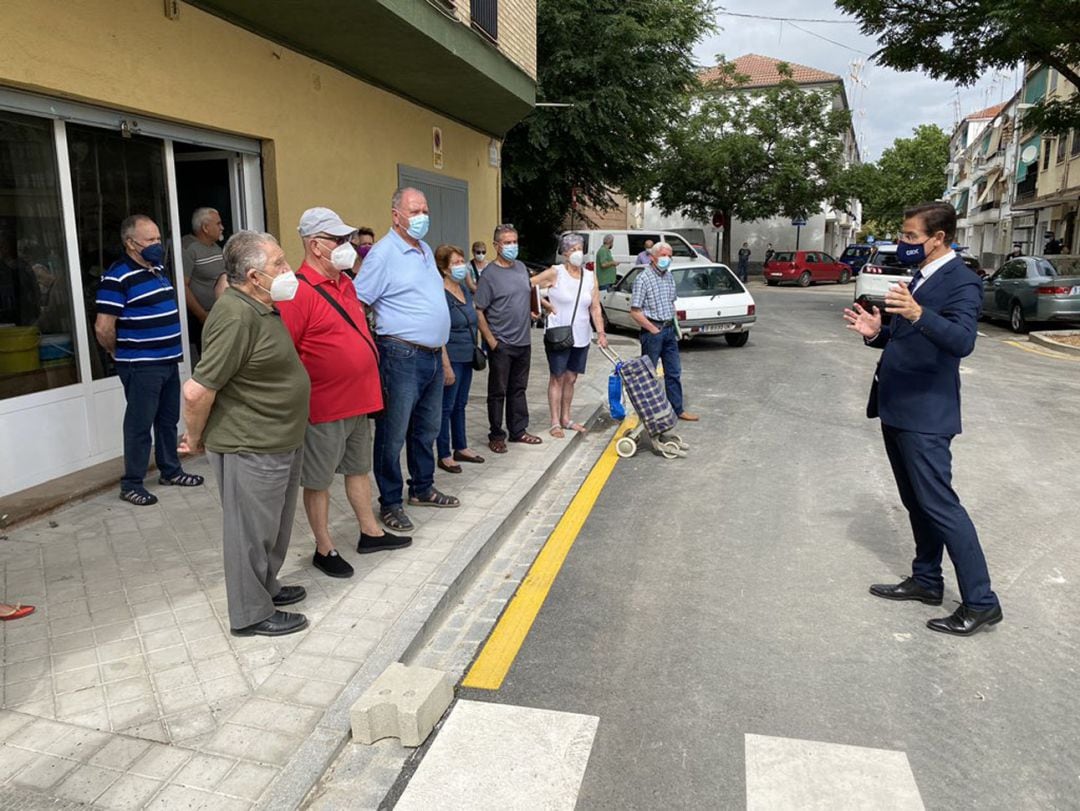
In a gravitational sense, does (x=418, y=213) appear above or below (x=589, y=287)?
above

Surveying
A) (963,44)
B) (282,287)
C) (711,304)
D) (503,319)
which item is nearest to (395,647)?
(282,287)

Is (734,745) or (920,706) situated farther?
(920,706)

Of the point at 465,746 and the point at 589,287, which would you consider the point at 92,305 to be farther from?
the point at 465,746

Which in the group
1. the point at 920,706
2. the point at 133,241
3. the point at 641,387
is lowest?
the point at 920,706

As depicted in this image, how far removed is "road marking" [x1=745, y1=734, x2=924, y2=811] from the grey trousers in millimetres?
2157

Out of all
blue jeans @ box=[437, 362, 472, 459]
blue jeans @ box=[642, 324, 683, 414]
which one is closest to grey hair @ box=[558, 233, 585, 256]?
blue jeans @ box=[642, 324, 683, 414]

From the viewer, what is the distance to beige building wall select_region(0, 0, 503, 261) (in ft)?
17.1

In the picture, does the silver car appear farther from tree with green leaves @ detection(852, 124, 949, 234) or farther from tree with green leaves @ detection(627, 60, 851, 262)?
tree with green leaves @ detection(852, 124, 949, 234)

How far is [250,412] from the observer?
3430mm

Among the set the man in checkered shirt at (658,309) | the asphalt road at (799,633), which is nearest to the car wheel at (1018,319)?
the asphalt road at (799,633)

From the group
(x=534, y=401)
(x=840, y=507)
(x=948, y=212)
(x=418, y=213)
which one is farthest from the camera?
(x=534, y=401)

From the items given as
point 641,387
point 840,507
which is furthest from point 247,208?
point 840,507

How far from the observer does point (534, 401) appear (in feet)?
30.3

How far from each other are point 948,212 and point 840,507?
2.51 meters
